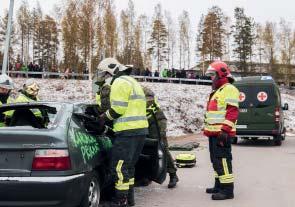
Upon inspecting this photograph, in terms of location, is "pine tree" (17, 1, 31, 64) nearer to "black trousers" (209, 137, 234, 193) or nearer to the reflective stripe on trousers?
"black trousers" (209, 137, 234, 193)

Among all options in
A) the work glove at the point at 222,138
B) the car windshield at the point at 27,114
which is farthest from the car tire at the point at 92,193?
the work glove at the point at 222,138

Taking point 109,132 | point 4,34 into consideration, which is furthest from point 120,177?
point 4,34

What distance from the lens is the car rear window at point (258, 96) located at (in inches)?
643

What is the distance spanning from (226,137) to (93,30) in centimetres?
4271

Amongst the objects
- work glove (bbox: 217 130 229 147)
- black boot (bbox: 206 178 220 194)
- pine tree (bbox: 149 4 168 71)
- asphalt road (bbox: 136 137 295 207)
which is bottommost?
asphalt road (bbox: 136 137 295 207)

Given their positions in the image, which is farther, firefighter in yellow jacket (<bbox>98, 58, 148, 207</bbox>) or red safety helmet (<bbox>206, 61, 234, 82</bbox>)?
red safety helmet (<bbox>206, 61, 234, 82</bbox>)

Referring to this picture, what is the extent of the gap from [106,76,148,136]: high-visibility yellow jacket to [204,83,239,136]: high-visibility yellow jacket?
1469mm

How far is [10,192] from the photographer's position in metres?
4.96

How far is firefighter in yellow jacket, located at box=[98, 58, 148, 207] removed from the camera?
6.32 m

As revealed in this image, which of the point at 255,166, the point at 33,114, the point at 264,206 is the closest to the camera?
the point at 33,114

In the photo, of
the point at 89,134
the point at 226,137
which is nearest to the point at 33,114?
the point at 89,134

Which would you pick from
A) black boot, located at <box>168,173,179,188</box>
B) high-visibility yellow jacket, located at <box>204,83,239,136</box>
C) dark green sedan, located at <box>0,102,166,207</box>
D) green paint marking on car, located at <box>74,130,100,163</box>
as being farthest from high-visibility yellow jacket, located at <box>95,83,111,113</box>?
black boot, located at <box>168,173,179,188</box>

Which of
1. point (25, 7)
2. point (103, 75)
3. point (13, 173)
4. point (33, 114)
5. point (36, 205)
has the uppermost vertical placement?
point (25, 7)

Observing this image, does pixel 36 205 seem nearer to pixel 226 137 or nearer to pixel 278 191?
pixel 226 137
